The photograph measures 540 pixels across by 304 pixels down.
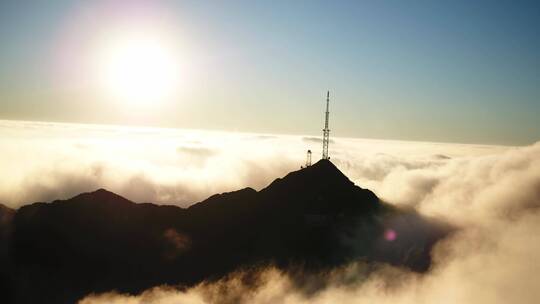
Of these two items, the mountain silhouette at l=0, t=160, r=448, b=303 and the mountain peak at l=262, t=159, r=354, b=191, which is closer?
the mountain silhouette at l=0, t=160, r=448, b=303

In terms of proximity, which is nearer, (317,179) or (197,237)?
(197,237)

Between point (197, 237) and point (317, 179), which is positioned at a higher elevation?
point (317, 179)

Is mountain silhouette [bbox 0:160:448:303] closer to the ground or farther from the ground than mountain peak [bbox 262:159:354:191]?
closer to the ground

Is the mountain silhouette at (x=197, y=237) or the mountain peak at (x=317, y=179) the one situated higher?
the mountain peak at (x=317, y=179)

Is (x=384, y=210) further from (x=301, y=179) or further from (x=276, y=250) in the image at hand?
(x=276, y=250)

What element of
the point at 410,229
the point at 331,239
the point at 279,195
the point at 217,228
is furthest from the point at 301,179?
the point at 410,229

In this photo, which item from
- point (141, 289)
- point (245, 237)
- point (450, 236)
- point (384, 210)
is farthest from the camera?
point (450, 236)

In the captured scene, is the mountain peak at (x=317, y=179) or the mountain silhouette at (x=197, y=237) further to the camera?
the mountain peak at (x=317, y=179)

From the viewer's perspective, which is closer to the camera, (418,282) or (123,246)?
(123,246)
